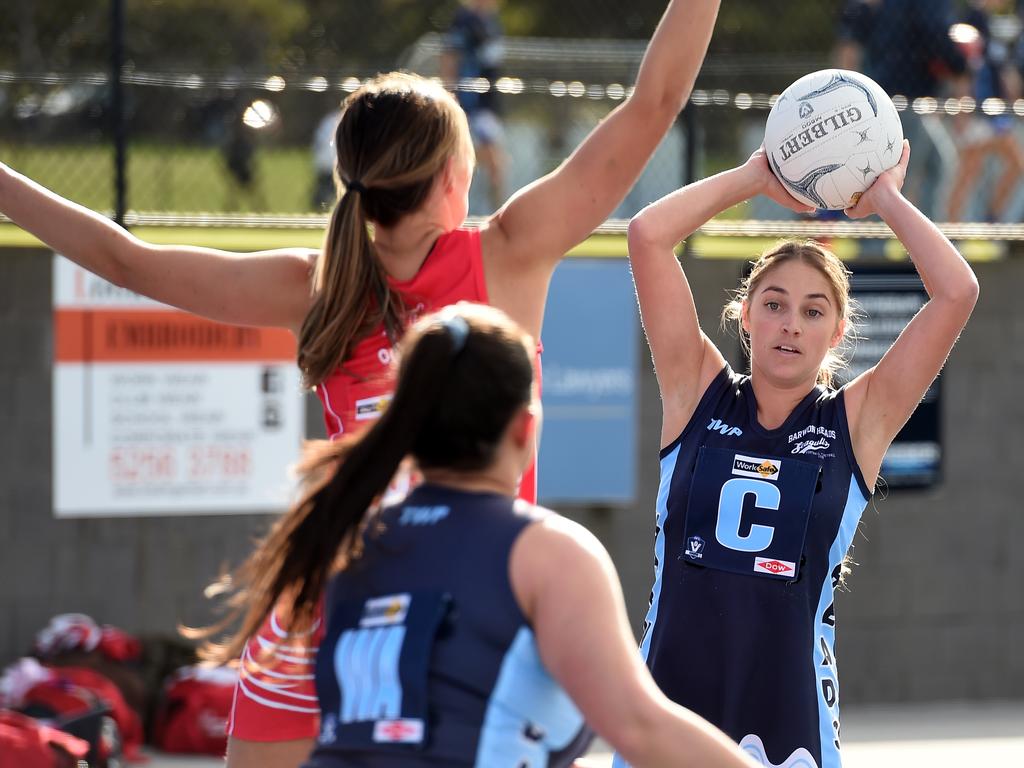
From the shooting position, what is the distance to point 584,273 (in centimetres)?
677

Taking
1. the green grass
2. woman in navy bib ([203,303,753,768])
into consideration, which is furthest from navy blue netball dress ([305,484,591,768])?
the green grass

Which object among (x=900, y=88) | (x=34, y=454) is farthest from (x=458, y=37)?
(x=34, y=454)

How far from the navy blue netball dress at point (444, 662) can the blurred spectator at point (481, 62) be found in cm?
587

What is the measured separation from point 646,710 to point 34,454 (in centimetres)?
492

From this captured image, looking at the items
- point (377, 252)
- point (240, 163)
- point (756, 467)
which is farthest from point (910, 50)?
point (377, 252)

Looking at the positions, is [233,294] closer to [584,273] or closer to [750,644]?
[750,644]

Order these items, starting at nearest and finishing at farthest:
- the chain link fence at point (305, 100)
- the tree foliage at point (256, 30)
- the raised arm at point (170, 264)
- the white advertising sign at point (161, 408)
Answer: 1. the raised arm at point (170, 264)
2. the white advertising sign at point (161, 408)
3. the chain link fence at point (305, 100)
4. the tree foliage at point (256, 30)

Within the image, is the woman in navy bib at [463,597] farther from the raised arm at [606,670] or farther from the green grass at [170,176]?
the green grass at [170,176]

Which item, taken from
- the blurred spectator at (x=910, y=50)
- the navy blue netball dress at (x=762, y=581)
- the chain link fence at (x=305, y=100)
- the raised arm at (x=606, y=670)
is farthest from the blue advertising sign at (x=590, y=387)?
the raised arm at (x=606, y=670)

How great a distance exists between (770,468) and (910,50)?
5.68 m

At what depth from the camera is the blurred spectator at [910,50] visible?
7.99 m

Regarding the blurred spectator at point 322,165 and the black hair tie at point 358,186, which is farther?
the blurred spectator at point 322,165

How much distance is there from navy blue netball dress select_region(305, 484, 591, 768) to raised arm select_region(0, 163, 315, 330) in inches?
32.4

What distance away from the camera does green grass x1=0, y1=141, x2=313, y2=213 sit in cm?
686
